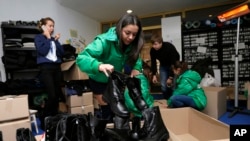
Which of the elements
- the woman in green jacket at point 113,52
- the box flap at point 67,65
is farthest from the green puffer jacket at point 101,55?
the box flap at point 67,65

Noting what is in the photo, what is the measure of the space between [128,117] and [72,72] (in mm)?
2618

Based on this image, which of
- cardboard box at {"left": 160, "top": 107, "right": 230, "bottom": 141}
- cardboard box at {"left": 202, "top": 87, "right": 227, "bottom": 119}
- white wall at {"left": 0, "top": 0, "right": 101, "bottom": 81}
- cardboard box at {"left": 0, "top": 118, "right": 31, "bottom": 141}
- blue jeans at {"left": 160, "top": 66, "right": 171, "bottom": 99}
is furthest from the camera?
white wall at {"left": 0, "top": 0, "right": 101, "bottom": 81}

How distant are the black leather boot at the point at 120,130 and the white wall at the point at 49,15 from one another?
2764 millimetres

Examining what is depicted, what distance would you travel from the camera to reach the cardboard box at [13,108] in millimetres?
2027

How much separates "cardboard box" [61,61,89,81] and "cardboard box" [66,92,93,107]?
0.95ft

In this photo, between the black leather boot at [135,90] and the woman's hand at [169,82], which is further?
the woman's hand at [169,82]

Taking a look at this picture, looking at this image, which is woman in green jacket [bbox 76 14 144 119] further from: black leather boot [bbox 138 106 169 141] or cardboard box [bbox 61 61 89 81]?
cardboard box [bbox 61 61 89 81]

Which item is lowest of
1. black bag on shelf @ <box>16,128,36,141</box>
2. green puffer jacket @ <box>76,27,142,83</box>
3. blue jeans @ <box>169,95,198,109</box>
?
blue jeans @ <box>169,95,198,109</box>

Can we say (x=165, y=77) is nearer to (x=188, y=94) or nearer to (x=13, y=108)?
(x=188, y=94)

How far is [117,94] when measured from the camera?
0.94 meters

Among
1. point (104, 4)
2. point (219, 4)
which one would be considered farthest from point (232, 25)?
point (104, 4)

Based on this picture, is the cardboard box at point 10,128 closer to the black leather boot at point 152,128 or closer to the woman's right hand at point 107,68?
the woman's right hand at point 107,68

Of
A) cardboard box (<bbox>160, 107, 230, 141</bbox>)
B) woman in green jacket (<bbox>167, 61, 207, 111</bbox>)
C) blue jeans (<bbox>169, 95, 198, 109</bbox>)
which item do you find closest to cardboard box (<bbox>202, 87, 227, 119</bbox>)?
woman in green jacket (<bbox>167, 61, 207, 111</bbox>)

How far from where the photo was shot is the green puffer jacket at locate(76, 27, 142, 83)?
1.08 m
